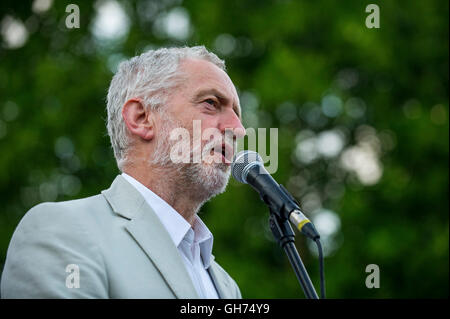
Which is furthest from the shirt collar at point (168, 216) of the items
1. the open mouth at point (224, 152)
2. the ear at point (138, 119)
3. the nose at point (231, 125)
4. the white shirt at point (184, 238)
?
the nose at point (231, 125)

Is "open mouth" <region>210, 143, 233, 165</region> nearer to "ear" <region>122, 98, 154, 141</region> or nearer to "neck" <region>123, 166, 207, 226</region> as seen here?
"neck" <region>123, 166, 207, 226</region>

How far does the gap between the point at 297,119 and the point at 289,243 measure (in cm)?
770

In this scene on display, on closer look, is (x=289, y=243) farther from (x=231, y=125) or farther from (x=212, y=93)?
(x=212, y=93)

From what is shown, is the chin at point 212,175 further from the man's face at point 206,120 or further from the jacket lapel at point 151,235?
the jacket lapel at point 151,235

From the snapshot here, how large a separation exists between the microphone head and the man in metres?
0.21

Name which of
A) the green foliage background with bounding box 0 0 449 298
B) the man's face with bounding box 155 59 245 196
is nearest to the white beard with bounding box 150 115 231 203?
the man's face with bounding box 155 59 245 196

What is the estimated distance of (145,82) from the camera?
3.18 m

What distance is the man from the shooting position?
2.34 metres

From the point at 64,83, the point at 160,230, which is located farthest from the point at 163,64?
the point at 64,83

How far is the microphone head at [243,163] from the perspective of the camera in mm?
2715

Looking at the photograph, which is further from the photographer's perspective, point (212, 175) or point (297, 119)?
point (297, 119)

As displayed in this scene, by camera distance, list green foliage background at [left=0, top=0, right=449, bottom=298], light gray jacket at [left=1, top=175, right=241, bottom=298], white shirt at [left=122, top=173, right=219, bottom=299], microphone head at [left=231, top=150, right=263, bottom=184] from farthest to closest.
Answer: green foliage background at [left=0, top=0, right=449, bottom=298], white shirt at [left=122, top=173, right=219, bottom=299], microphone head at [left=231, top=150, right=263, bottom=184], light gray jacket at [left=1, top=175, right=241, bottom=298]

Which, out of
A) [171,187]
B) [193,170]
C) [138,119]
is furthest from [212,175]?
[138,119]

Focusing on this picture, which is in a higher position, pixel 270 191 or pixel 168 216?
pixel 270 191
